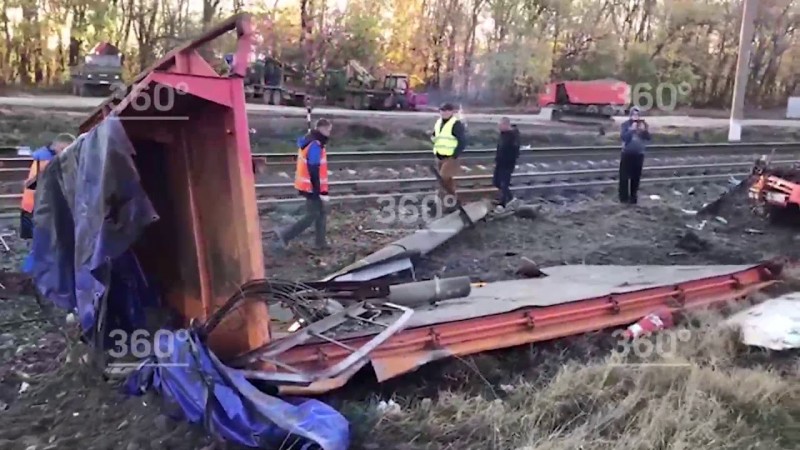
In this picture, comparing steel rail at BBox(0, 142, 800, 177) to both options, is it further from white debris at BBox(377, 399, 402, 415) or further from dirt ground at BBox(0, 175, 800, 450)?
white debris at BBox(377, 399, 402, 415)

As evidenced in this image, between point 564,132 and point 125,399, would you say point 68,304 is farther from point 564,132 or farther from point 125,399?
point 564,132

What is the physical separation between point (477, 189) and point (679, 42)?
3649 centimetres

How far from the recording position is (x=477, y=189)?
11.4 meters

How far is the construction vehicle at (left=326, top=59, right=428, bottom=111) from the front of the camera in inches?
1072

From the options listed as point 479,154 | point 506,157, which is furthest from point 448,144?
point 479,154

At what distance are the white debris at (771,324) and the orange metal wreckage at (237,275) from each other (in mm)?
868

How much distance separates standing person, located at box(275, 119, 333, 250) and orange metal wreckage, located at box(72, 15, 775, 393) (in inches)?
128

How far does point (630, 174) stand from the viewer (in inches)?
484

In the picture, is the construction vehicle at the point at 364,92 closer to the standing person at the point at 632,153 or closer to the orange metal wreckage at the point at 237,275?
the standing person at the point at 632,153

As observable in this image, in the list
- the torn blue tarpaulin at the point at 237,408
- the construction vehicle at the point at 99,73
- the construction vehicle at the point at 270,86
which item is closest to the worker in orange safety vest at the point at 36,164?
the torn blue tarpaulin at the point at 237,408

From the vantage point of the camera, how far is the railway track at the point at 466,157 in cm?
1220

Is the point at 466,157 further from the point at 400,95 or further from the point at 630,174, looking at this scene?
the point at 400,95

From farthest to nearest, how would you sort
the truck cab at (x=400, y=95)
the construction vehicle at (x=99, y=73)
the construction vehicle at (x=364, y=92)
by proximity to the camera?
the truck cab at (x=400, y=95), the construction vehicle at (x=364, y=92), the construction vehicle at (x=99, y=73)

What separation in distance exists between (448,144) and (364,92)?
57.4 feet
